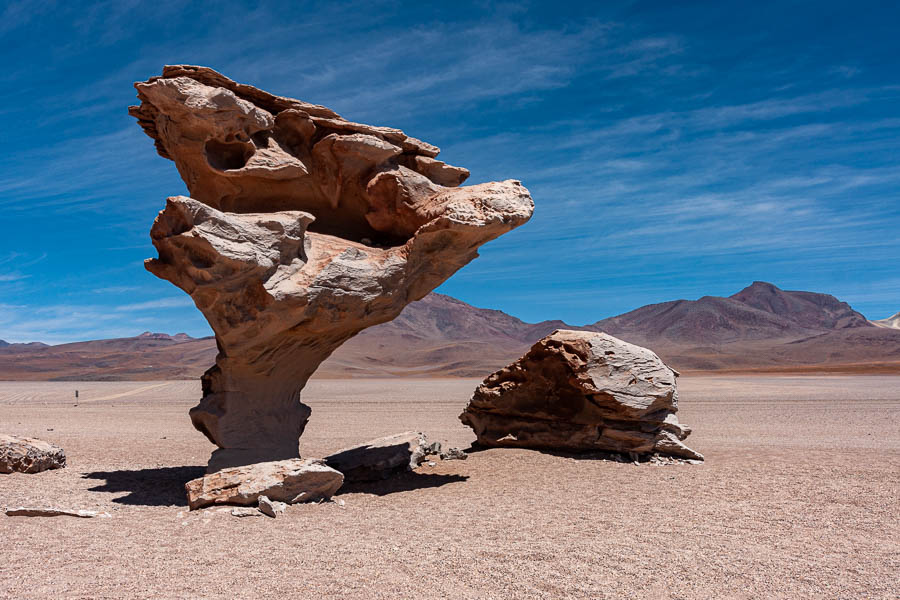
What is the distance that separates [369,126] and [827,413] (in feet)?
70.6

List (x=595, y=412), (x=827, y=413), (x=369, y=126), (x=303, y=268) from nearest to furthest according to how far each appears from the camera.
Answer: (x=303, y=268), (x=369, y=126), (x=595, y=412), (x=827, y=413)

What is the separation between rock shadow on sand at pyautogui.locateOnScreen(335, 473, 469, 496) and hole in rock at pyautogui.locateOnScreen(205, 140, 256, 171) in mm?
5319

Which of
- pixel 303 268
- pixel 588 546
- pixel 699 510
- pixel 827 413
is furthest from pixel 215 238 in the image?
pixel 827 413

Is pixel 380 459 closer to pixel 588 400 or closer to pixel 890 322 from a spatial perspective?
pixel 588 400

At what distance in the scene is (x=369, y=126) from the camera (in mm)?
10523

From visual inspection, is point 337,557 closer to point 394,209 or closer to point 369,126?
point 394,209

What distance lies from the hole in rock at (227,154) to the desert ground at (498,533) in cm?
503

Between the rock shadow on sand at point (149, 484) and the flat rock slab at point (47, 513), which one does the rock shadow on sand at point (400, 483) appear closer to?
the rock shadow on sand at point (149, 484)

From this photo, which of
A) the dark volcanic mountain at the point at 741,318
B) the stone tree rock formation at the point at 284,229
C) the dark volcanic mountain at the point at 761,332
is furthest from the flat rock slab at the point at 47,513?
the dark volcanic mountain at the point at 741,318

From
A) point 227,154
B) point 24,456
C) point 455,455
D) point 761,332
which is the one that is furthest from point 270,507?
point 761,332

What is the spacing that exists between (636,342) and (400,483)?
136m

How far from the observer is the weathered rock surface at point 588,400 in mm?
11961

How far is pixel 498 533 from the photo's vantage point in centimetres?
739

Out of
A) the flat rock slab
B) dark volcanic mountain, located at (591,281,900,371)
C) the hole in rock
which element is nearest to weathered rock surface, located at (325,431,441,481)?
the flat rock slab
